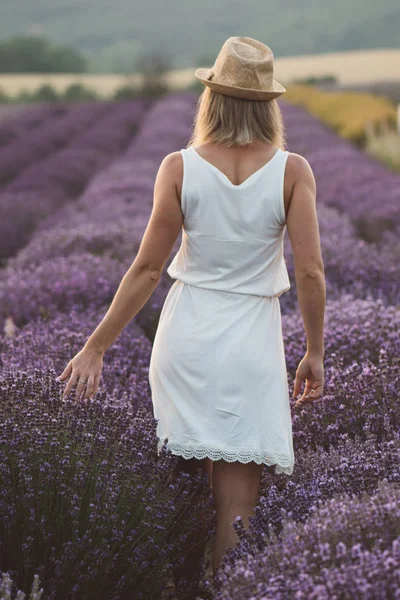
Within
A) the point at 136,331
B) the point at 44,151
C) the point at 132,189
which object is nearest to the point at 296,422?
the point at 136,331

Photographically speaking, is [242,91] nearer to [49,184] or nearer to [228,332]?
[228,332]

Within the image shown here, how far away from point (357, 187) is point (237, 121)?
26.7 ft

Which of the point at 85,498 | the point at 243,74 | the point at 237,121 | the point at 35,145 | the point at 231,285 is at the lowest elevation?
the point at 35,145

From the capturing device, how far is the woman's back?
2.58 m

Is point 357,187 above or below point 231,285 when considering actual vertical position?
below

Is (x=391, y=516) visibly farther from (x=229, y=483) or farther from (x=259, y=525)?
(x=229, y=483)

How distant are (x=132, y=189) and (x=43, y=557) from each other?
7524 millimetres

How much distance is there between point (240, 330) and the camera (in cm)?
262

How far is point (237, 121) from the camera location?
259cm

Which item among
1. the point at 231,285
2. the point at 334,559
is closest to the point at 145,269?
the point at 231,285

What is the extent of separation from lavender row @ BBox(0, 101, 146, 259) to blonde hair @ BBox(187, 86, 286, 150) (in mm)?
7403

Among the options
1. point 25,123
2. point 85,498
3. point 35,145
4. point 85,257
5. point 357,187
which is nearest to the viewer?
point 85,498

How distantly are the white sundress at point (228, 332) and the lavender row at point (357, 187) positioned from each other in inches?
241

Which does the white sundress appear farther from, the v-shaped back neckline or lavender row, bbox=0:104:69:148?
lavender row, bbox=0:104:69:148
